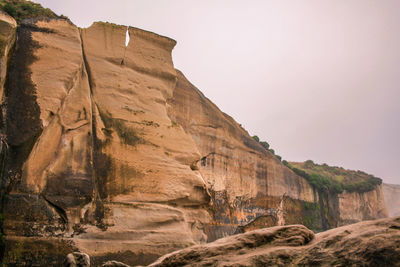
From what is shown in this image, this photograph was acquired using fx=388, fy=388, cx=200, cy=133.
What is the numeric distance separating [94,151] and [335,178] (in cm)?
3630

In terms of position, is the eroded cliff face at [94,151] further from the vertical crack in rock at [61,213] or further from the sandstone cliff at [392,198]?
the sandstone cliff at [392,198]

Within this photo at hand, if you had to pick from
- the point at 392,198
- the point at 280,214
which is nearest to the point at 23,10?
the point at 280,214

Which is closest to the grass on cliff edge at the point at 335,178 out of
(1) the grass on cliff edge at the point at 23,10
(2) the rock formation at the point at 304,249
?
(1) the grass on cliff edge at the point at 23,10

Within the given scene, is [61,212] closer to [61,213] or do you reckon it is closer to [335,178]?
[61,213]

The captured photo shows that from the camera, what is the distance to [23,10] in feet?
36.0

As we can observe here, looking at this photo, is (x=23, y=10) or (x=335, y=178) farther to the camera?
(x=335, y=178)

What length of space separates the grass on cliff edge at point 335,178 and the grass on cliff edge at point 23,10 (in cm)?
2637

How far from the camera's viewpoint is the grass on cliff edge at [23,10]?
1049 cm

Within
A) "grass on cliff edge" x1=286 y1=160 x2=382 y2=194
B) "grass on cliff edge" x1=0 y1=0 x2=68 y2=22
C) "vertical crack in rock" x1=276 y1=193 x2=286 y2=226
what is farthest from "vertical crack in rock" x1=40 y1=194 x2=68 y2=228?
"grass on cliff edge" x1=286 y1=160 x2=382 y2=194

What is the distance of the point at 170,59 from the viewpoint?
14.1 metres

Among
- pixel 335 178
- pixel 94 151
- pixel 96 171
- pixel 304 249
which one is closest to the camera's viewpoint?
pixel 304 249

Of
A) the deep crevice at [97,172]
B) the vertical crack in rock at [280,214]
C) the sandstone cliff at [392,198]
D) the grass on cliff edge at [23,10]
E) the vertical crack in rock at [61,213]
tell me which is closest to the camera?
the vertical crack in rock at [61,213]

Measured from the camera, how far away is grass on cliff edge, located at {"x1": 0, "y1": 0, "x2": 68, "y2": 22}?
1049 centimetres

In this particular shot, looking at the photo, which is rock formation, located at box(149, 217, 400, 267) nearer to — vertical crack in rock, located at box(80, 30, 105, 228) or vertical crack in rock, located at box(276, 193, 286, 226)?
vertical crack in rock, located at box(80, 30, 105, 228)
